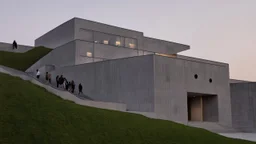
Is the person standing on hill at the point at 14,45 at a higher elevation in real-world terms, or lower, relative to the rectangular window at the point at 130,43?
higher

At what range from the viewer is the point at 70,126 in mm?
12773

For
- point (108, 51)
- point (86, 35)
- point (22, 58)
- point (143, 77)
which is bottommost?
point (143, 77)

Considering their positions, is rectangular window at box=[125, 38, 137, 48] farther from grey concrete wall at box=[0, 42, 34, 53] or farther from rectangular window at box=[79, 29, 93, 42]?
grey concrete wall at box=[0, 42, 34, 53]

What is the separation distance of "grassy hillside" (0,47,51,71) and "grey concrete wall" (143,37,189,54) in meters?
15.5

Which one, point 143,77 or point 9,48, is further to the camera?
point 9,48

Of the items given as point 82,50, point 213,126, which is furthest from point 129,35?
point 213,126

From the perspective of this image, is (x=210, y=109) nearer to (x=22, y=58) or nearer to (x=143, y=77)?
(x=143, y=77)

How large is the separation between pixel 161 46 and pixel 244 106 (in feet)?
49.3

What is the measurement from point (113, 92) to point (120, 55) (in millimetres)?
11163

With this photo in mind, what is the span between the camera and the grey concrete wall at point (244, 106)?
3906 cm

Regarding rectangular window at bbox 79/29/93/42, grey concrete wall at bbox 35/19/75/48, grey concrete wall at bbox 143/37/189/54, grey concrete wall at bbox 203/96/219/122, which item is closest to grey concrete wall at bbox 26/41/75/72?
grey concrete wall at bbox 35/19/75/48

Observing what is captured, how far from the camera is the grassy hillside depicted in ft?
156

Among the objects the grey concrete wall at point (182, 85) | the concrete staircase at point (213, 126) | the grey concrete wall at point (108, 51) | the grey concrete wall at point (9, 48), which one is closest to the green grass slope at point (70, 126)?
the grey concrete wall at point (182, 85)

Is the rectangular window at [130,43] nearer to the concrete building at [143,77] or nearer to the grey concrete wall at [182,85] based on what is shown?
the concrete building at [143,77]
